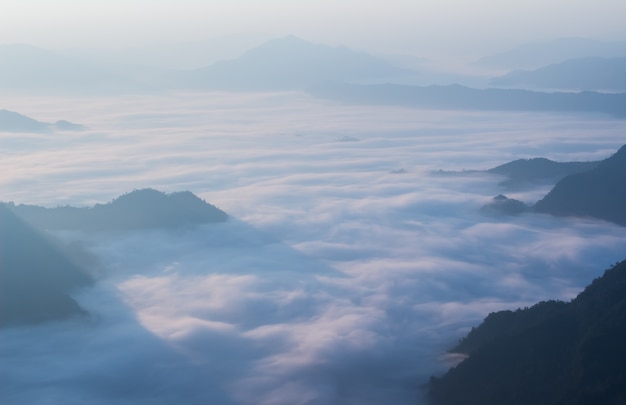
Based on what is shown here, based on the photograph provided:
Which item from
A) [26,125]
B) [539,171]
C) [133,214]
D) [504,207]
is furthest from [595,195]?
[26,125]

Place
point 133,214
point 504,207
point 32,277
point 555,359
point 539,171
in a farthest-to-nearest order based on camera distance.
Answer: point 539,171, point 504,207, point 133,214, point 32,277, point 555,359

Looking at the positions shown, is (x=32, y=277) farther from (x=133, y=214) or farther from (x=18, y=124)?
(x=18, y=124)

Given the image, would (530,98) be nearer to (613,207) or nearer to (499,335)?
(613,207)

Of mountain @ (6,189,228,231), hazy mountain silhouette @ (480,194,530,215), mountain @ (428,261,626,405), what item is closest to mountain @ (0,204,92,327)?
mountain @ (6,189,228,231)

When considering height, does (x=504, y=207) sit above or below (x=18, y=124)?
below

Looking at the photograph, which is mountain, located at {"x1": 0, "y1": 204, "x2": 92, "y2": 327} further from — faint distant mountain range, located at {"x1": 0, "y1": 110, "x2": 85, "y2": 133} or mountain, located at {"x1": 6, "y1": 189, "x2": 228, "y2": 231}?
faint distant mountain range, located at {"x1": 0, "y1": 110, "x2": 85, "y2": 133}

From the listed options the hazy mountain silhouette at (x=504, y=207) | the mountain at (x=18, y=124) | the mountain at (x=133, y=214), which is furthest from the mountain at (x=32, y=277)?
the mountain at (x=18, y=124)

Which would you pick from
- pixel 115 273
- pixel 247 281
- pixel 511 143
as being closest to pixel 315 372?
pixel 247 281
